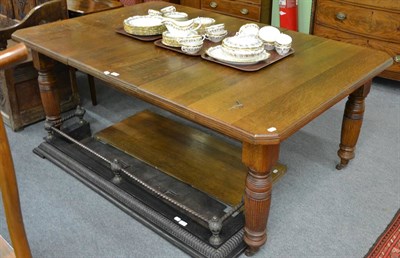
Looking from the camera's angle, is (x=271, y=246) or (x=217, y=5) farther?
(x=217, y=5)

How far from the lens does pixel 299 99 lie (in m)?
1.50

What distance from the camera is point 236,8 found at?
11.5 feet

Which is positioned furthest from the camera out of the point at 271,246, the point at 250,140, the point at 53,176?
the point at 53,176

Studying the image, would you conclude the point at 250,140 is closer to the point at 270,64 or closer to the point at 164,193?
the point at 270,64

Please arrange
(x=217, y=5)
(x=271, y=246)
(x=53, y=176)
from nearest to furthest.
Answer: (x=271, y=246)
(x=53, y=176)
(x=217, y=5)

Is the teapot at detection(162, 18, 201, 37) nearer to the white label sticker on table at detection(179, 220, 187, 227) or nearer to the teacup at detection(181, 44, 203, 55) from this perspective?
the teacup at detection(181, 44, 203, 55)

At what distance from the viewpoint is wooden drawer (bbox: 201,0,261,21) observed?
3424 mm

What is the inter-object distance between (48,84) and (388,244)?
1710mm

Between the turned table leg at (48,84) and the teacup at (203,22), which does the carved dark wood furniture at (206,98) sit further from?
the teacup at (203,22)

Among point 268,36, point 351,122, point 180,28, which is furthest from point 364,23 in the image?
point 180,28

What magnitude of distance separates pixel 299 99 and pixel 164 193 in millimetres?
764

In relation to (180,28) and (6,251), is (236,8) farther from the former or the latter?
(6,251)

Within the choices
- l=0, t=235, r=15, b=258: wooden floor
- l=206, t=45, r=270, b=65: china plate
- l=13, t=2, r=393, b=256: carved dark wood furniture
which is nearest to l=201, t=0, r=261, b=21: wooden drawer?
l=13, t=2, r=393, b=256: carved dark wood furniture

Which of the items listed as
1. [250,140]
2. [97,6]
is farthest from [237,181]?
[97,6]
